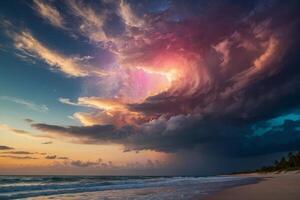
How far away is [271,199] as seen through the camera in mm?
14664

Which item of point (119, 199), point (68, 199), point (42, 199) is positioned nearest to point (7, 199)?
point (42, 199)

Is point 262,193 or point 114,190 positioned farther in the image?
point 114,190

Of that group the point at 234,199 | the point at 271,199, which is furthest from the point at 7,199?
the point at 271,199

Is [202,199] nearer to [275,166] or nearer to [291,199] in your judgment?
[291,199]

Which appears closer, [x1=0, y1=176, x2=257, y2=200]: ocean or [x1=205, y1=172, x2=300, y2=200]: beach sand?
[x1=205, y1=172, x2=300, y2=200]: beach sand

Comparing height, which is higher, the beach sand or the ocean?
the ocean

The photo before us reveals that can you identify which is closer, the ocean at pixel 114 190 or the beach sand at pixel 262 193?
the beach sand at pixel 262 193

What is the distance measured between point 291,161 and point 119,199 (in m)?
105

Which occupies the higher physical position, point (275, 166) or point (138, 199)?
point (275, 166)

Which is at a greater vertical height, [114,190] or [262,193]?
[114,190]

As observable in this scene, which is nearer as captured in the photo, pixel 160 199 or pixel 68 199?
pixel 160 199

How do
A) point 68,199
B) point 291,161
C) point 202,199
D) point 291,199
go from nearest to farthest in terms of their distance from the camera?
1. point 291,199
2. point 202,199
3. point 68,199
4. point 291,161

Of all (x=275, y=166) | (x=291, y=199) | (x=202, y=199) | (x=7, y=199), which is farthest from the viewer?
(x=275, y=166)

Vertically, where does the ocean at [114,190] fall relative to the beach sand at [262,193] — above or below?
above
